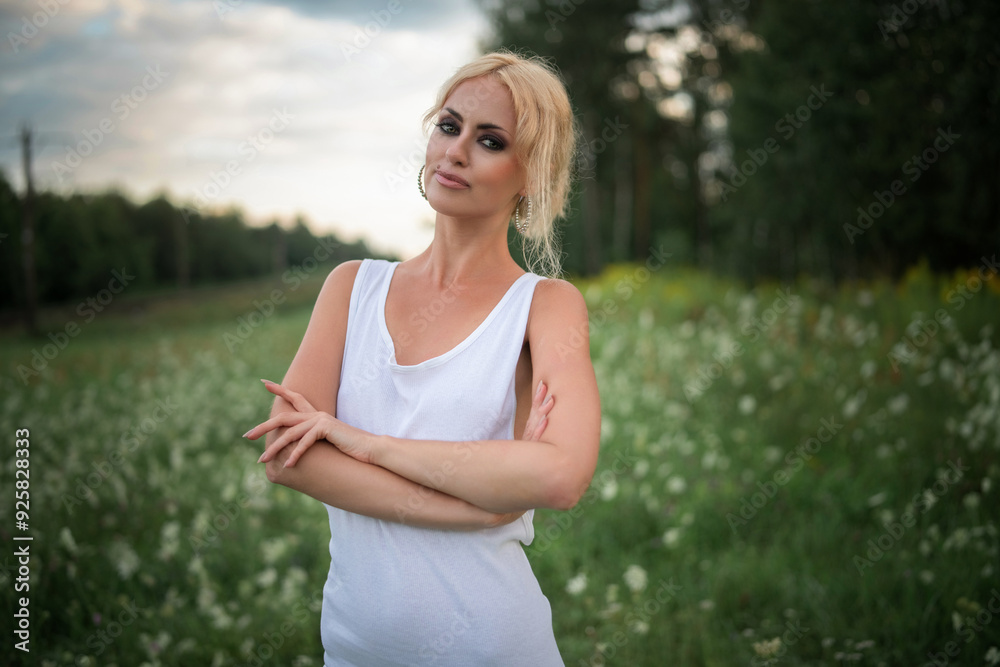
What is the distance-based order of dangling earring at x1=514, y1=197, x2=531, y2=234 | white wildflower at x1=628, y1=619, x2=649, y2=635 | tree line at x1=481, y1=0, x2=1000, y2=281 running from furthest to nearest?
tree line at x1=481, y1=0, x2=1000, y2=281, white wildflower at x1=628, y1=619, x2=649, y2=635, dangling earring at x1=514, y1=197, x2=531, y2=234

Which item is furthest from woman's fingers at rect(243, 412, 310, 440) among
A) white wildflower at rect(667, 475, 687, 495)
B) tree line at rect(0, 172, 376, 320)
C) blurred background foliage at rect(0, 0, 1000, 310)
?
tree line at rect(0, 172, 376, 320)

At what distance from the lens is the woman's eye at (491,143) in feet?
5.90

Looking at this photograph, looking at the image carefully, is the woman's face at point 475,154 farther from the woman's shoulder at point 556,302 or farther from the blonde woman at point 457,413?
the woman's shoulder at point 556,302

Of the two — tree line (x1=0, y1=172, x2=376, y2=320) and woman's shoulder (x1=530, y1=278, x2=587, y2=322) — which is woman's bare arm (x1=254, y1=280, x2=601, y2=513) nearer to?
woman's shoulder (x1=530, y1=278, x2=587, y2=322)

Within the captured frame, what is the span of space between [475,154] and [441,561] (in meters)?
1.12

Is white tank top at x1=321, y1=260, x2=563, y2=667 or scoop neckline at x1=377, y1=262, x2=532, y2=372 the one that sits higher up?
scoop neckline at x1=377, y1=262, x2=532, y2=372

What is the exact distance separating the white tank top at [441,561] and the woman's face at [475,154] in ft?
0.93

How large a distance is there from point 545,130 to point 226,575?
12.1ft

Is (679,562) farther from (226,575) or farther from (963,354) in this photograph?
(963,354)

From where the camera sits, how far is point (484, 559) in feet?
5.56

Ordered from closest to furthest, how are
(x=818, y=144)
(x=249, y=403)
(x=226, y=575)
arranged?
(x=226, y=575) < (x=249, y=403) < (x=818, y=144)

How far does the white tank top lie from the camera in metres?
1.66

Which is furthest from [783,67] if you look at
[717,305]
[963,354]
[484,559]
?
[484,559]

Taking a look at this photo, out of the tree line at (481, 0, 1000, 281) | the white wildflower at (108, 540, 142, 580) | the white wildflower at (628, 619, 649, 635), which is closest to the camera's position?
the white wildflower at (628, 619, 649, 635)
